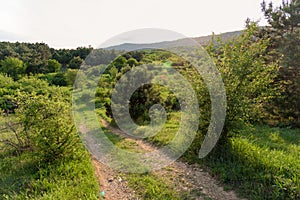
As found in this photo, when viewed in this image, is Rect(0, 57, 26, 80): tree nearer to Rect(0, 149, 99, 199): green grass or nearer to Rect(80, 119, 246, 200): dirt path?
Rect(0, 149, 99, 199): green grass

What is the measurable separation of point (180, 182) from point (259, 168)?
5.33 feet

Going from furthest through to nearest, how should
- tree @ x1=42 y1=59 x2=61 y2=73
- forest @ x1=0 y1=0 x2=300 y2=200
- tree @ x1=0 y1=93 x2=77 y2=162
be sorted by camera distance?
tree @ x1=42 y1=59 x2=61 y2=73
tree @ x1=0 y1=93 x2=77 y2=162
forest @ x1=0 y1=0 x2=300 y2=200

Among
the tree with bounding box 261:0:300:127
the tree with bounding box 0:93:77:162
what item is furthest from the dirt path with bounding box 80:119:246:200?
the tree with bounding box 261:0:300:127

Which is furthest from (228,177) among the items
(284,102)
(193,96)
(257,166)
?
(284,102)

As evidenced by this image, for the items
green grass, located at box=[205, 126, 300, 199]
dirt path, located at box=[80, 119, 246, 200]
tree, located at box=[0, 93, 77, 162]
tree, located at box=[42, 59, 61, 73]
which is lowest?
dirt path, located at box=[80, 119, 246, 200]

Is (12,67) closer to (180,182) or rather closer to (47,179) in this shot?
(47,179)

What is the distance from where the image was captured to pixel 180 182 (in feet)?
16.2

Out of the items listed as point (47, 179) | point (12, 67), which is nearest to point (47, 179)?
point (47, 179)

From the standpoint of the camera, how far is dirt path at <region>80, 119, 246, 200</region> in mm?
4402

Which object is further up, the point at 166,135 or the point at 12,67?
the point at 12,67

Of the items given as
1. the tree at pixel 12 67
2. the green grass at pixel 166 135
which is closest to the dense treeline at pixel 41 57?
the tree at pixel 12 67

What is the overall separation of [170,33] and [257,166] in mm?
4127

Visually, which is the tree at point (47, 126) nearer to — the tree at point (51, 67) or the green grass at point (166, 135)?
the green grass at point (166, 135)

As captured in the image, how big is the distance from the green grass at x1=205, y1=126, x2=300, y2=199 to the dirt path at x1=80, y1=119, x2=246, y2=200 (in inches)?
12.1
